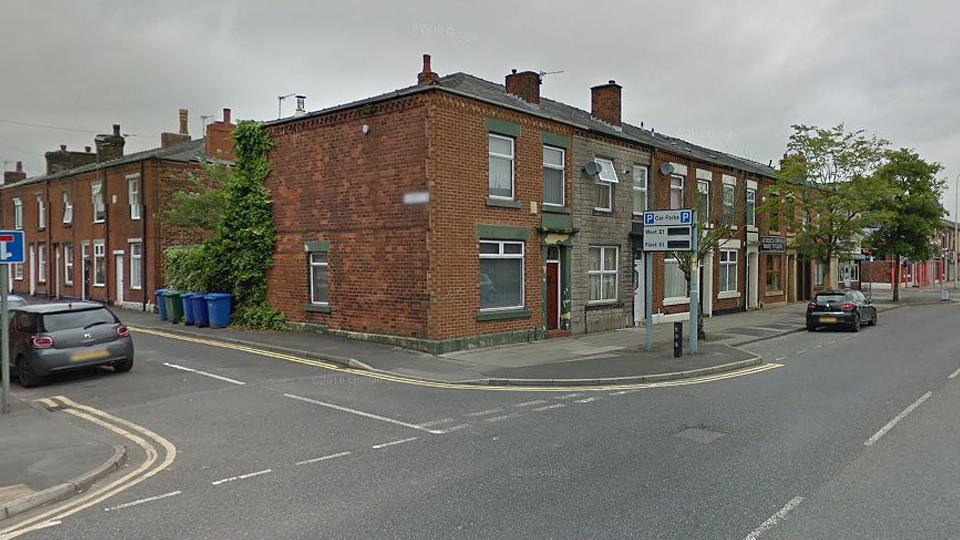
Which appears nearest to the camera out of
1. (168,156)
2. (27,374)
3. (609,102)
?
(27,374)

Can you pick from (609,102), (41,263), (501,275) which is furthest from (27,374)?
(41,263)

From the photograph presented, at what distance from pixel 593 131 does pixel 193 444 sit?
1471 centimetres

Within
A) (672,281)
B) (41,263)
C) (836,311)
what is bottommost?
(836,311)

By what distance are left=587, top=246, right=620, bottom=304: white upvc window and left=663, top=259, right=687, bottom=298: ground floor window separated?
3.19 metres

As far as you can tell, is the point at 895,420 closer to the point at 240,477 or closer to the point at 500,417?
the point at 500,417

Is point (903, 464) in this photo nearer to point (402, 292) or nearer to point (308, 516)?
point (308, 516)

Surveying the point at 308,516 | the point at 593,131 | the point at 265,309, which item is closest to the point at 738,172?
the point at 593,131

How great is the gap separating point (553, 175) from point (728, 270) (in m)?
12.9

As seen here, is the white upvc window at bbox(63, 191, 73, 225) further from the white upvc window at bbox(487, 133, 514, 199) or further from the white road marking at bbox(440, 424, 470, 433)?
the white road marking at bbox(440, 424, 470, 433)

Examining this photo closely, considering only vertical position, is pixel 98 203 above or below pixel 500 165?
above

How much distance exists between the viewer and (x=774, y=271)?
3253cm

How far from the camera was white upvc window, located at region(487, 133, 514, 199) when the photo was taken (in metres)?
16.7

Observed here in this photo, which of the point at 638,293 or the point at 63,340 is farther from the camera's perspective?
the point at 638,293

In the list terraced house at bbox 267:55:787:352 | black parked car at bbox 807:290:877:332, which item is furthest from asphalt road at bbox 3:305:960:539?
black parked car at bbox 807:290:877:332
